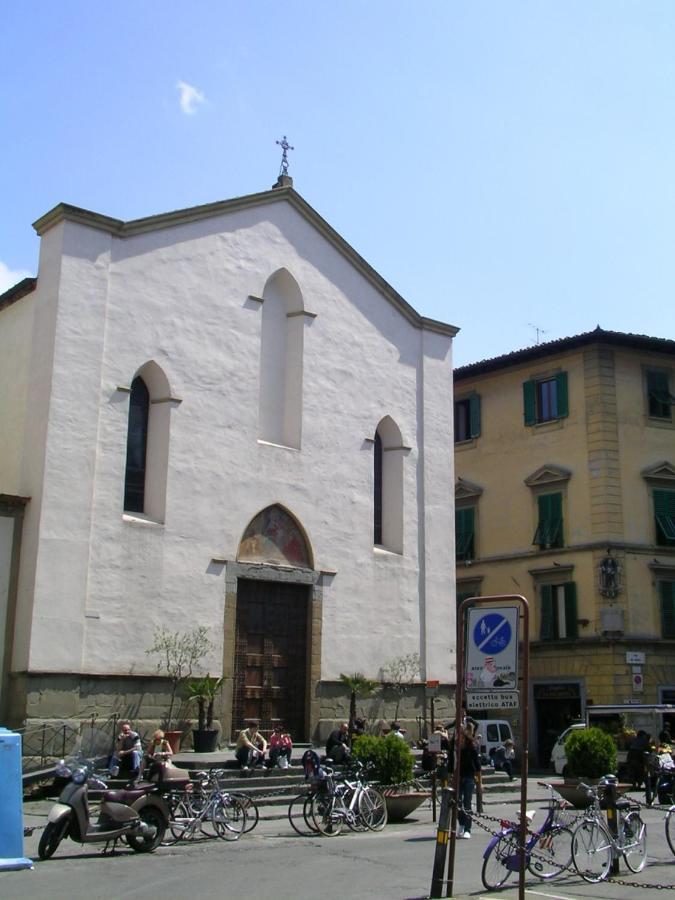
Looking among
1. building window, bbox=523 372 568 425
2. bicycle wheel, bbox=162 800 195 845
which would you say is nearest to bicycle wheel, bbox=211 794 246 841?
bicycle wheel, bbox=162 800 195 845

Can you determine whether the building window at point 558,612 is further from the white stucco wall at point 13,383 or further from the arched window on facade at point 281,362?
the white stucco wall at point 13,383

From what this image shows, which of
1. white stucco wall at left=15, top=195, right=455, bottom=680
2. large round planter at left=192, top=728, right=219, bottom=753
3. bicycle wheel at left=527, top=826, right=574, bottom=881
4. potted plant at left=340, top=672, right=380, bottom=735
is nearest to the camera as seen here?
bicycle wheel at left=527, top=826, right=574, bottom=881

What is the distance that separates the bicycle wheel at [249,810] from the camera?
13703mm

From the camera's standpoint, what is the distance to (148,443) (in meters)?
20.8

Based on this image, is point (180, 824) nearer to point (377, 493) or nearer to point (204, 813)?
point (204, 813)

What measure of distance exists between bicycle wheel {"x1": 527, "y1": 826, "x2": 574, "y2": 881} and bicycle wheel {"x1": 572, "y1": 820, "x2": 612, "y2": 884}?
7 centimetres

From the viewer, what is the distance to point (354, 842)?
13211mm

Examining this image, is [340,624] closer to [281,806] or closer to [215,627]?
[215,627]

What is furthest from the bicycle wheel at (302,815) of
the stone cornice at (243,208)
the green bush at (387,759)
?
the stone cornice at (243,208)

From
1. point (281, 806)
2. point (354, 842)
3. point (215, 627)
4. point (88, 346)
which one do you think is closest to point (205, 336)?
point (88, 346)

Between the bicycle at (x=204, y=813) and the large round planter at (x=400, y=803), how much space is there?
8.97 ft

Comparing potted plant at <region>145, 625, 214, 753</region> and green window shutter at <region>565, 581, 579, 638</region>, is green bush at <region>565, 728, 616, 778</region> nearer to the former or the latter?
potted plant at <region>145, 625, 214, 753</region>

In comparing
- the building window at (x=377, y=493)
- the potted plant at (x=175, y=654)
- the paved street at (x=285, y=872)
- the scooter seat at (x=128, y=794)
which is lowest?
the paved street at (x=285, y=872)

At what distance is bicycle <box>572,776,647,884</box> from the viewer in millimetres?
10352
